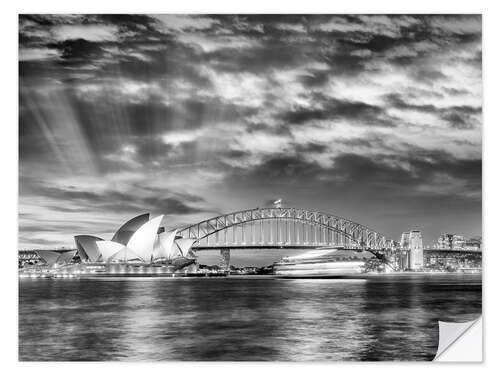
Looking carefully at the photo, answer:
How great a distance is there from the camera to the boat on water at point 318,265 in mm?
29047

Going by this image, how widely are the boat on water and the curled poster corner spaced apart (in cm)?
2152

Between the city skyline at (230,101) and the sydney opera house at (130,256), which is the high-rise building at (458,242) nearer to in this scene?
the city skyline at (230,101)

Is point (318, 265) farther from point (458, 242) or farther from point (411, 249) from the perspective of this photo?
point (458, 242)

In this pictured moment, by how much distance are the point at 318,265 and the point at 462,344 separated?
22623 millimetres

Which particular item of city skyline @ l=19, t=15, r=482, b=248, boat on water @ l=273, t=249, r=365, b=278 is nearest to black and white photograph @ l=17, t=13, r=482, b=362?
city skyline @ l=19, t=15, r=482, b=248

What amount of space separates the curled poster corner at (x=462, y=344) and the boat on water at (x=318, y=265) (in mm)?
21522

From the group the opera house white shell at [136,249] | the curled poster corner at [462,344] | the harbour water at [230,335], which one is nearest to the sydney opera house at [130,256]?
the opera house white shell at [136,249]

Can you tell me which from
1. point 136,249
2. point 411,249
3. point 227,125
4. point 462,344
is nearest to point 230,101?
point 227,125

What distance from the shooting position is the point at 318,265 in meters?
29.2

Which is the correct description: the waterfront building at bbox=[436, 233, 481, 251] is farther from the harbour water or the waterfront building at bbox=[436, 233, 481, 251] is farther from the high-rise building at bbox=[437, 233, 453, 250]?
the harbour water

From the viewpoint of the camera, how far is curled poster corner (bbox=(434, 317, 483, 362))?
6.40 meters
